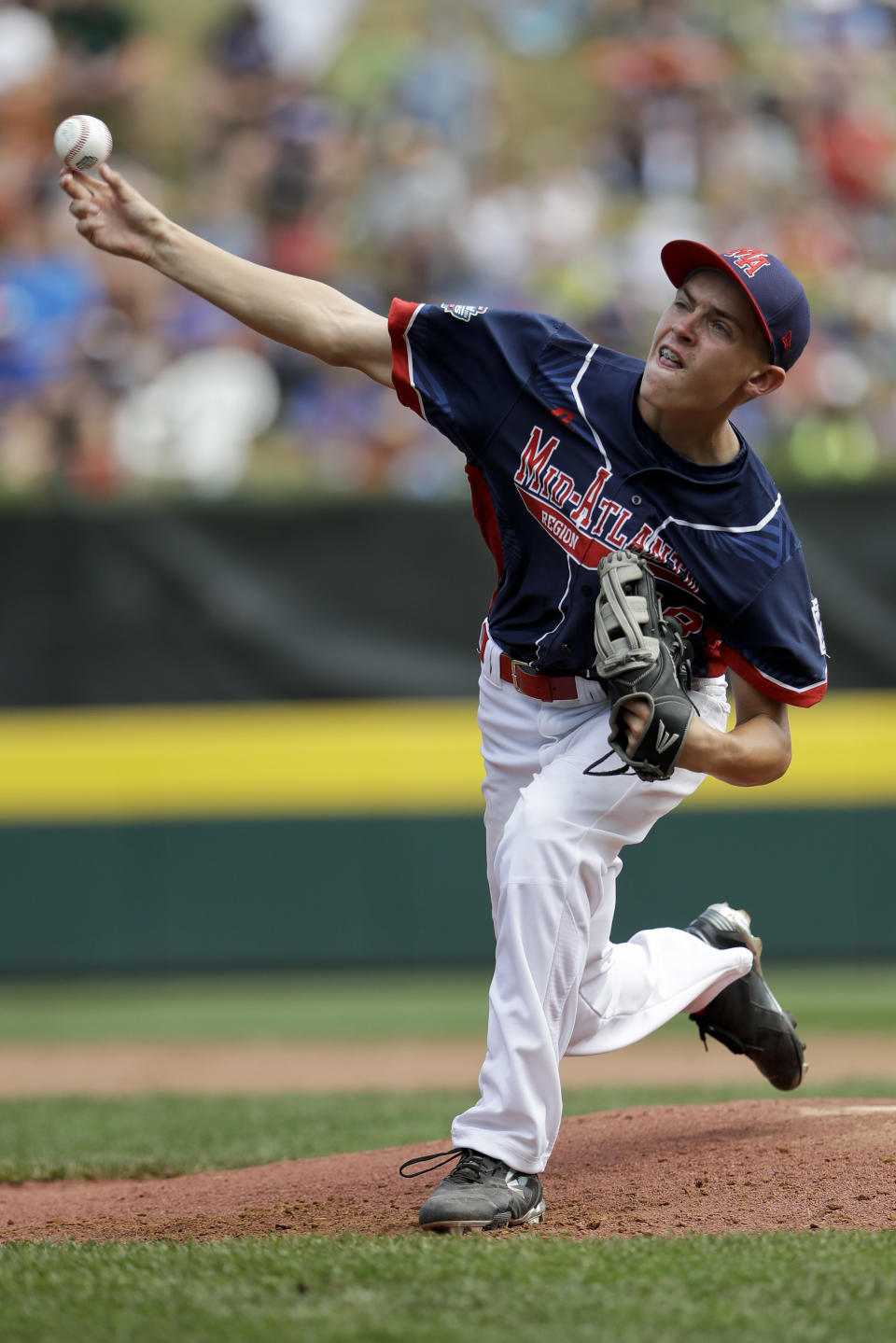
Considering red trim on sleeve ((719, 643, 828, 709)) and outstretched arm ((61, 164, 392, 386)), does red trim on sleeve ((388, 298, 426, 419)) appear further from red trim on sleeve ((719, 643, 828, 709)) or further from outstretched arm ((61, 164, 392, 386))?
red trim on sleeve ((719, 643, 828, 709))

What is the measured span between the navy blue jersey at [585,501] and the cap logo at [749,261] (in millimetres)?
318

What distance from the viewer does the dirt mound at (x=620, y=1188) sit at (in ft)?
9.95

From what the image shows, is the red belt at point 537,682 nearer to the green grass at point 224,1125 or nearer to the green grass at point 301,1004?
the green grass at point 224,1125

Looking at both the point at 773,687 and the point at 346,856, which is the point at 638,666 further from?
the point at 346,856

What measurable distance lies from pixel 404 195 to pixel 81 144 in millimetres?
6984

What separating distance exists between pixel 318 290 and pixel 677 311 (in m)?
0.75

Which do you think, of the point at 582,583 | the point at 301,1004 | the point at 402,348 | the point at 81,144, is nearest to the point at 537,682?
the point at 582,583

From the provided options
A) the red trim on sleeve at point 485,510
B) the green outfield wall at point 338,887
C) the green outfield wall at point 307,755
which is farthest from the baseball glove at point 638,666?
the green outfield wall at point 338,887

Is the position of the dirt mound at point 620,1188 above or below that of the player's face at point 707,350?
below

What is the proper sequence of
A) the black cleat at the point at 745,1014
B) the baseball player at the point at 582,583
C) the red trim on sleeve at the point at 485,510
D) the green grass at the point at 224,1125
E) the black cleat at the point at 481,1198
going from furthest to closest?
1. the green grass at the point at 224,1125
2. the black cleat at the point at 745,1014
3. the red trim on sleeve at the point at 485,510
4. the baseball player at the point at 582,583
5. the black cleat at the point at 481,1198

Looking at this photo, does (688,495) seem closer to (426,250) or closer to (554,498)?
(554,498)

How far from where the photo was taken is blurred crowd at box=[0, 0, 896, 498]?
8.74m

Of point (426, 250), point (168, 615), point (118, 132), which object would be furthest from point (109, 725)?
point (118, 132)

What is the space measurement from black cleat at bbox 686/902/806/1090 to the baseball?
7.19ft
